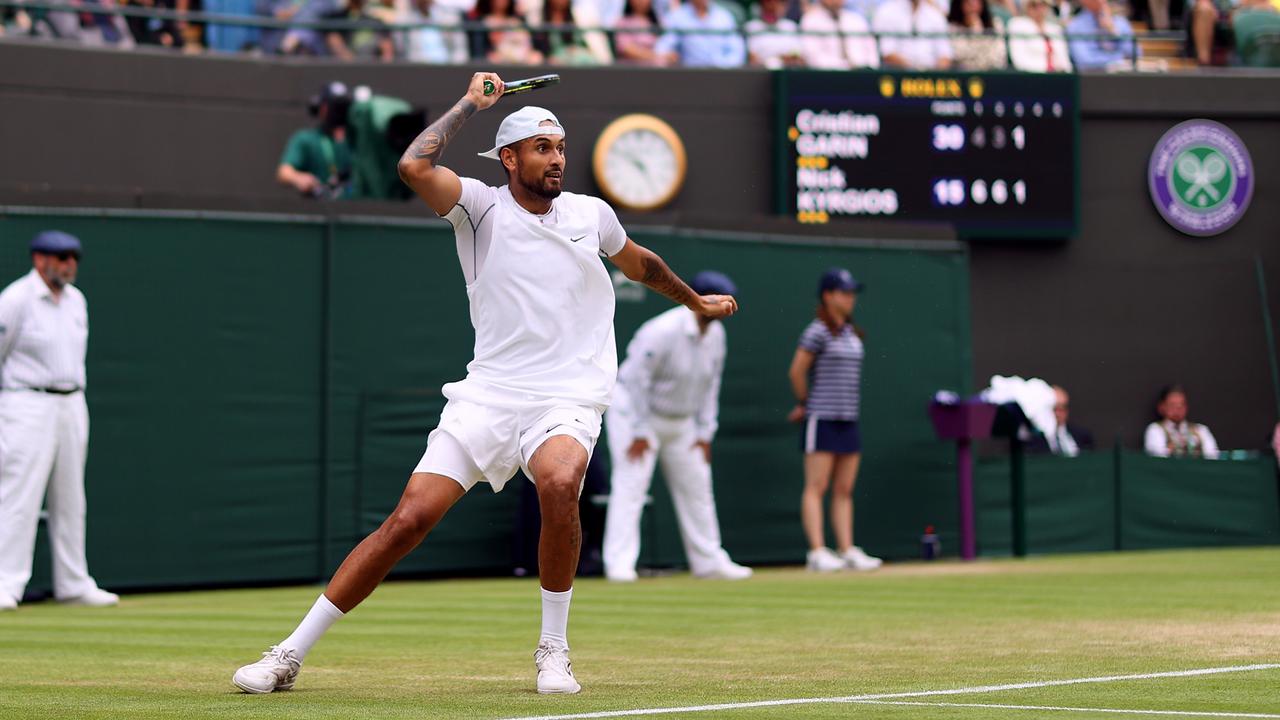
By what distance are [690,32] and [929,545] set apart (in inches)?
248

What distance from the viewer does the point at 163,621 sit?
11.0 metres

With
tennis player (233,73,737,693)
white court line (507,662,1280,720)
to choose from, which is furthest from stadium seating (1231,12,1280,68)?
tennis player (233,73,737,693)

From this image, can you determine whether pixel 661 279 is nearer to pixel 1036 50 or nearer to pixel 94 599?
pixel 94 599

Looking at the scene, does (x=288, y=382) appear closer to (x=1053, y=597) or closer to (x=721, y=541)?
(x=721, y=541)

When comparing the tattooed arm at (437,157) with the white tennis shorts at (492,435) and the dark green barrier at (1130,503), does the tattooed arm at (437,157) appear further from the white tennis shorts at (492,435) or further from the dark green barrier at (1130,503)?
the dark green barrier at (1130,503)

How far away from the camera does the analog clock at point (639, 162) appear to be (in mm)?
20844

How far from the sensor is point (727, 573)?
1545 centimetres

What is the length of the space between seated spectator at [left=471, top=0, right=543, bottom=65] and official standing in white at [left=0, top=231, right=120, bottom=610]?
27.2 ft

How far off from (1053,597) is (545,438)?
586cm

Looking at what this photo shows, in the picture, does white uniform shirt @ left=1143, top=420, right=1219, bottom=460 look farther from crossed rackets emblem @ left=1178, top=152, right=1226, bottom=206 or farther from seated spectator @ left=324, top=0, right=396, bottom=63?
seated spectator @ left=324, top=0, right=396, bottom=63

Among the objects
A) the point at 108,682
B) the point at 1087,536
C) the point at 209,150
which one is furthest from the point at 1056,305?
the point at 108,682

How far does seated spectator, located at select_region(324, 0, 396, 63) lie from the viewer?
20.5 meters

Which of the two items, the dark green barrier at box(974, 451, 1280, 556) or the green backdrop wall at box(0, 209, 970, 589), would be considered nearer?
the green backdrop wall at box(0, 209, 970, 589)

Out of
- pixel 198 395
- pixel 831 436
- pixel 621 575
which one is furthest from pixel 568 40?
pixel 198 395
